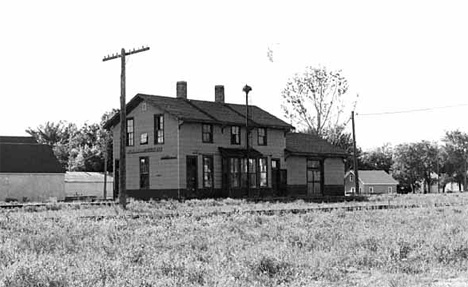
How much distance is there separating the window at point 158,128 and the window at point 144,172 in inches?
59.8

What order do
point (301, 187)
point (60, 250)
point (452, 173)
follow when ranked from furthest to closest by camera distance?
point (452, 173), point (301, 187), point (60, 250)

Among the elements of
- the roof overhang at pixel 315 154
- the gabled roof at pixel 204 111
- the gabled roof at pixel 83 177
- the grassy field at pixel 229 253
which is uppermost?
the gabled roof at pixel 204 111

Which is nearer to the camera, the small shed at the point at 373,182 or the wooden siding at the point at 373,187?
the wooden siding at the point at 373,187

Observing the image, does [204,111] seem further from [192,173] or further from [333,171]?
[333,171]

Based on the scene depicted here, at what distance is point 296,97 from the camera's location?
2532 inches

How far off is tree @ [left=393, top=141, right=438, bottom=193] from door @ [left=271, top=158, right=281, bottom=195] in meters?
70.0

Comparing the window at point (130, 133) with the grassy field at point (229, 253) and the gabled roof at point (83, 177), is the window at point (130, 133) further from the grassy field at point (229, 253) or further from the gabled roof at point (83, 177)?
the gabled roof at point (83, 177)

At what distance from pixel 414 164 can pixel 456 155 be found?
7.73m

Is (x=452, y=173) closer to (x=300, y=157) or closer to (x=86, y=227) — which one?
(x=300, y=157)

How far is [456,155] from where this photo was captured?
115 metres

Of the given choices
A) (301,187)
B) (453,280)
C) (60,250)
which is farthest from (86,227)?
(301,187)

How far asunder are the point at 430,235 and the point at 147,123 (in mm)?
29843

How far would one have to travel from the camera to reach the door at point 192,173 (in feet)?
134

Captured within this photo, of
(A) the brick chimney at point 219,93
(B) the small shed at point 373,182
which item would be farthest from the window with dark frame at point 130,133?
(B) the small shed at point 373,182
